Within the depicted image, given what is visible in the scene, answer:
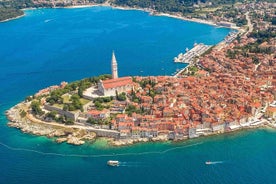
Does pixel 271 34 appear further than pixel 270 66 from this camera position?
Yes

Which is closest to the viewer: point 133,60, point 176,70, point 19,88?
point 19,88

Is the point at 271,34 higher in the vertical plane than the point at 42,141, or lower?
higher

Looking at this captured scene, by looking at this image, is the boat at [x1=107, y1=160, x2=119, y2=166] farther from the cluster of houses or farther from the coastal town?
the cluster of houses

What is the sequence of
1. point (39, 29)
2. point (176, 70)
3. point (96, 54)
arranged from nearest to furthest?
point (176, 70)
point (96, 54)
point (39, 29)

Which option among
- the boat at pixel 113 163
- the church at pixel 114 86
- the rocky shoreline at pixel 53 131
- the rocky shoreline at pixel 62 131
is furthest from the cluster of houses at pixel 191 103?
the boat at pixel 113 163

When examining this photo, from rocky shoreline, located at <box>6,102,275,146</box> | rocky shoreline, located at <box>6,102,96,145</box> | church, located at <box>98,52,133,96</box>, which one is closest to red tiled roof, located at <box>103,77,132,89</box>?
church, located at <box>98,52,133,96</box>

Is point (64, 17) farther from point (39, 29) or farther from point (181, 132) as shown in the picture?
point (181, 132)

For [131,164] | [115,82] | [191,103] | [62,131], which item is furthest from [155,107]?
[62,131]

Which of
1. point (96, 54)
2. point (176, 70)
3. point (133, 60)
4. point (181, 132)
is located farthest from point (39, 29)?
point (181, 132)
